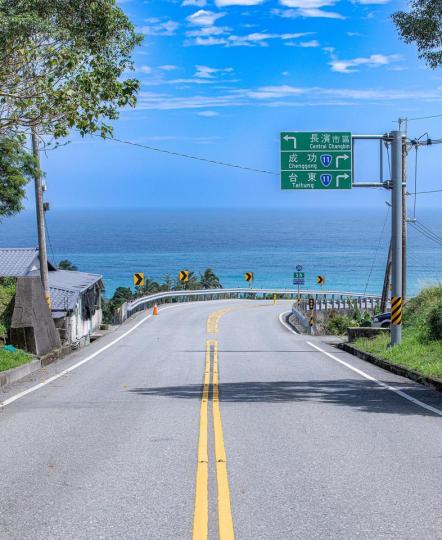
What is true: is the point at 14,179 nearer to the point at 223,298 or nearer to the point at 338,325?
the point at 338,325

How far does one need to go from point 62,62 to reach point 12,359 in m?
8.00

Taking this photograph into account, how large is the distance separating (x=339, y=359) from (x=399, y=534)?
1734 centimetres

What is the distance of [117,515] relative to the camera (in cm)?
587

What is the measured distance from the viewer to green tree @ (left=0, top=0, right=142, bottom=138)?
1277 cm

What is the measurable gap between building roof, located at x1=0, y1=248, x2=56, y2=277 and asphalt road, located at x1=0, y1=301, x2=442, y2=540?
25.0 m

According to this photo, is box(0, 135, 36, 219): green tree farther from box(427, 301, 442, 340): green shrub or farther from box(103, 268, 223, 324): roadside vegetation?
box(103, 268, 223, 324): roadside vegetation

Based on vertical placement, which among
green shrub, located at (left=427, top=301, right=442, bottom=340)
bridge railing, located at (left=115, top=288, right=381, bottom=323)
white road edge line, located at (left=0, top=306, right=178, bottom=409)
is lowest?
bridge railing, located at (left=115, top=288, right=381, bottom=323)

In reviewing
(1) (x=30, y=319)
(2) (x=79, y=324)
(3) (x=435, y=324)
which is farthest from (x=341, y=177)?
(2) (x=79, y=324)

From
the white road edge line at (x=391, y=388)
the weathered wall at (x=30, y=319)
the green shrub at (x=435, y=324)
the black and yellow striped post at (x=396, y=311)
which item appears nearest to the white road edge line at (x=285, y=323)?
the black and yellow striped post at (x=396, y=311)

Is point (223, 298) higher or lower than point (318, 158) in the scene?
lower

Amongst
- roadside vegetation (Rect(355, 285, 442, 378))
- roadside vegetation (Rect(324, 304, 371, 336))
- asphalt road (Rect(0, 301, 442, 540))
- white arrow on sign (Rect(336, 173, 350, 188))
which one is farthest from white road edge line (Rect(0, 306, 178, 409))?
roadside vegetation (Rect(324, 304, 371, 336))

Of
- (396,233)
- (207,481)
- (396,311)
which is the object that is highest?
(396,233)

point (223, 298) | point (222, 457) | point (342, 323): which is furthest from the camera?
point (223, 298)

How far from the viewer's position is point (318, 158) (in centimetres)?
2347
